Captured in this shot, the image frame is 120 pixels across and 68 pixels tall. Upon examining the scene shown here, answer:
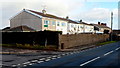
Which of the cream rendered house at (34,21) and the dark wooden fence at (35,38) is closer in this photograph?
the dark wooden fence at (35,38)

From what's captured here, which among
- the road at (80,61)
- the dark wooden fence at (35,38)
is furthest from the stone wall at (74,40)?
the road at (80,61)

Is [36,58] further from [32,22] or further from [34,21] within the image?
[32,22]

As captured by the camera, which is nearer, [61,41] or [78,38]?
[61,41]

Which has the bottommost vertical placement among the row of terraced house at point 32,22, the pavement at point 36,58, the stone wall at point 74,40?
the pavement at point 36,58

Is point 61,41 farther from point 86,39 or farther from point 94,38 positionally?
point 94,38

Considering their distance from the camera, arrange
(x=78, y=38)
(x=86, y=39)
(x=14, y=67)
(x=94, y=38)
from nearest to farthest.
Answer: (x=14, y=67), (x=78, y=38), (x=86, y=39), (x=94, y=38)

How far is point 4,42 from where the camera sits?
106ft

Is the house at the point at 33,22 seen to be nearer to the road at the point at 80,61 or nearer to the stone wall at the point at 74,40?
the stone wall at the point at 74,40

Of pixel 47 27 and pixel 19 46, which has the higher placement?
pixel 47 27

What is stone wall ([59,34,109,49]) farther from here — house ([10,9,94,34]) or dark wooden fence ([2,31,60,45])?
house ([10,9,94,34])

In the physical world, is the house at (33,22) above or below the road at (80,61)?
above

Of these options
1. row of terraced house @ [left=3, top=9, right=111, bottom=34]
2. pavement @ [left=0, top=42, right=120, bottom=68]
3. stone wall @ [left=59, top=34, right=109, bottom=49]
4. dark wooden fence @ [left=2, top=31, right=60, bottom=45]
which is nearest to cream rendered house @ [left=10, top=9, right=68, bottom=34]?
row of terraced house @ [left=3, top=9, right=111, bottom=34]

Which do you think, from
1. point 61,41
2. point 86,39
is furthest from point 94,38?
point 61,41

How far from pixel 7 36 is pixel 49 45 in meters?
7.82
